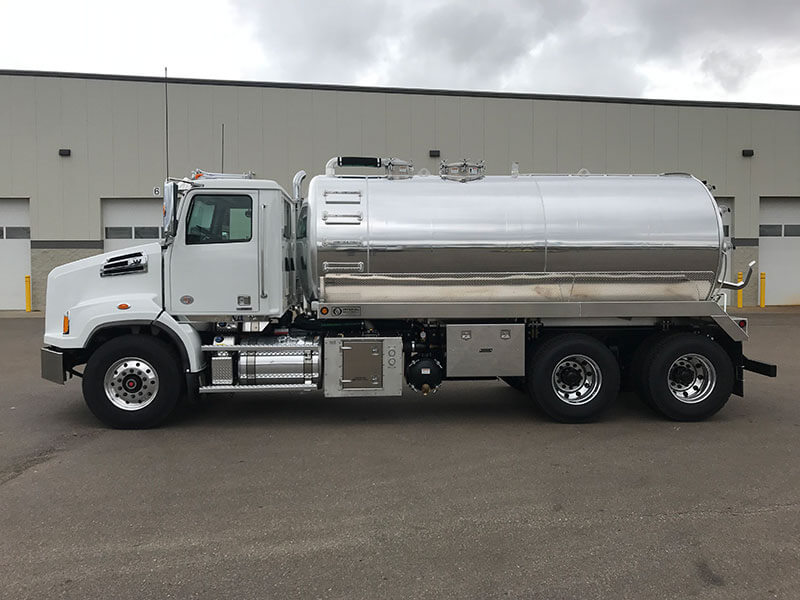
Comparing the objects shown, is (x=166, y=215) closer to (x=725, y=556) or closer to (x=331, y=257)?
(x=331, y=257)

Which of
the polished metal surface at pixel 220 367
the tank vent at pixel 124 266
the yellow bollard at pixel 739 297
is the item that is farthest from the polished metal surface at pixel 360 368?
the yellow bollard at pixel 739 297

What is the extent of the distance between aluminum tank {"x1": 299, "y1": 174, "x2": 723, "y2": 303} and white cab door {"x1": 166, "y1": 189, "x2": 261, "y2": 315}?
27.5 inches

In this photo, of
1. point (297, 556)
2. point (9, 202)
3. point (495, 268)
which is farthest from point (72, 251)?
point (297, 556)

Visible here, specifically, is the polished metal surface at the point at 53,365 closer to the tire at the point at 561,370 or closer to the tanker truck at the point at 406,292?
the tanker truck at the point at 406,292

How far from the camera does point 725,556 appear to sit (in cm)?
398

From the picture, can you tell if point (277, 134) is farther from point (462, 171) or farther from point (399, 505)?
point (399, 505)

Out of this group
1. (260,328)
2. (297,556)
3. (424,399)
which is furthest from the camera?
(424,399)

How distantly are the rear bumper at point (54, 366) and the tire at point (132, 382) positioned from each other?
38cm

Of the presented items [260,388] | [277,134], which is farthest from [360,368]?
[277,134]

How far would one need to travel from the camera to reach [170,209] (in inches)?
269

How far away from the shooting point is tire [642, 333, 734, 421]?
7383mm

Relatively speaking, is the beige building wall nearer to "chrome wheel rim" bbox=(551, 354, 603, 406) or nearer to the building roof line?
the building roof line

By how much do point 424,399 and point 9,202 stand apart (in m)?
18.5

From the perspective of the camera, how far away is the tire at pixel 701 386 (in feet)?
24.2
